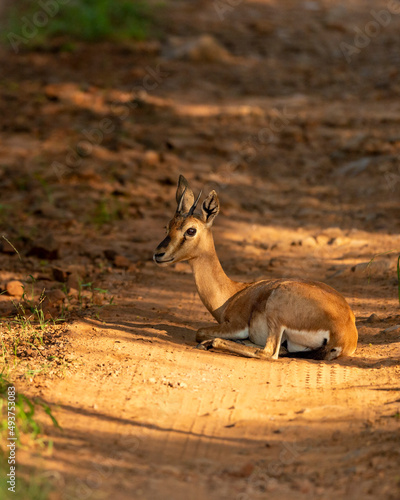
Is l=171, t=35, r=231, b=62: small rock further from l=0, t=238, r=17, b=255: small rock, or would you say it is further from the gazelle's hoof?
the gazelle's hoof

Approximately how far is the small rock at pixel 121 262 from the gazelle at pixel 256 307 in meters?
2.12

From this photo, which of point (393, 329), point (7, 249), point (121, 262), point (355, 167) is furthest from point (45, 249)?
point (355, 167)

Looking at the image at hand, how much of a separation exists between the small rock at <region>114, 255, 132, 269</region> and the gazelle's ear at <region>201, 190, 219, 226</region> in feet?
7.48

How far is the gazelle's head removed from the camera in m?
6.69

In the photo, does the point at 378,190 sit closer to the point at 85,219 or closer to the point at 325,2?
the point at 85,219

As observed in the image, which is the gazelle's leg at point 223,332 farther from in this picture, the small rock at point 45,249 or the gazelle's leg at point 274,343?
the small rock at point 45,249

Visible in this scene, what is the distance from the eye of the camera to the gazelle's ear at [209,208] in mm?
Answer: 6832

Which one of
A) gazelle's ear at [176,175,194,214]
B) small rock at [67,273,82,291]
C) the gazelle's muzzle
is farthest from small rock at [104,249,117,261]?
the gazelle's muzzle

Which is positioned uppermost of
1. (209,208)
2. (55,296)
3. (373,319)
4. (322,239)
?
(209,208)

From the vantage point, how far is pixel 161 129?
13.6m

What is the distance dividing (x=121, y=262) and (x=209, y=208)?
2.41 metres

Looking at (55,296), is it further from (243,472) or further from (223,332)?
(243,472)

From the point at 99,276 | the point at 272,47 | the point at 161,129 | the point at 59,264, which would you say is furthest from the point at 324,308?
the point at 272,47

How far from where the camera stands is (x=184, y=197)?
7.02 metres
